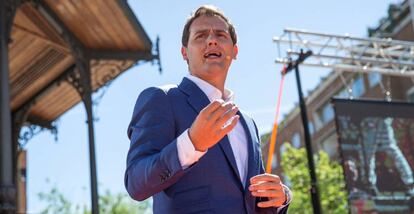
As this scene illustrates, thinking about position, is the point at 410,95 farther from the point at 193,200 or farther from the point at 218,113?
the point at 218,113

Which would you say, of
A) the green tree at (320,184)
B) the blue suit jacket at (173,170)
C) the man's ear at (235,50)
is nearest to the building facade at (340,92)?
the green tree at (320,184)

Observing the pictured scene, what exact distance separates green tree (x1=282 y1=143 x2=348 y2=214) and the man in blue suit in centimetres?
2664

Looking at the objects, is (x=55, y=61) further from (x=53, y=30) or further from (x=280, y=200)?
(x=280, y=200)

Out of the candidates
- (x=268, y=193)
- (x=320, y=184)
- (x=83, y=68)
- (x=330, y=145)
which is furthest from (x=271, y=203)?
(x=330, y=145)

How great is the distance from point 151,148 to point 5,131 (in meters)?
7.29

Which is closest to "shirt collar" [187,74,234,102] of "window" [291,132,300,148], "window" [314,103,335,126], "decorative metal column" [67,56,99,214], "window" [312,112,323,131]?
"decorative metal column" [67,56,99,214]

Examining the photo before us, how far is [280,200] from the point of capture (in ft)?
5.90

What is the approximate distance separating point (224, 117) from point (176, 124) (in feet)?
1.10

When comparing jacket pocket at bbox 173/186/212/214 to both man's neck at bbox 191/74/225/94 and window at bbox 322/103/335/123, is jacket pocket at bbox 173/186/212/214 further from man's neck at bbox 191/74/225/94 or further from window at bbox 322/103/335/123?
window at bbox 322/103/335/123

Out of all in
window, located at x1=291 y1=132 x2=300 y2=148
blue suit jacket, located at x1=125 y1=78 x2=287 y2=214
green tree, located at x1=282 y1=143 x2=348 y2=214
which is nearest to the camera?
blue suit jacket, located at x1=125 y1=78 x2=287 y2=214

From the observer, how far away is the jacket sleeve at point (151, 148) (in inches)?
63.6

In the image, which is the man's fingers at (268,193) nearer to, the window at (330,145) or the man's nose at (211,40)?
the man's nose at (211,40)

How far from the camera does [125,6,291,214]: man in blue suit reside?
62.8 inches

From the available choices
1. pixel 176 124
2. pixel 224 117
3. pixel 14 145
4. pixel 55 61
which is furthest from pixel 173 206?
pixel 14 145
